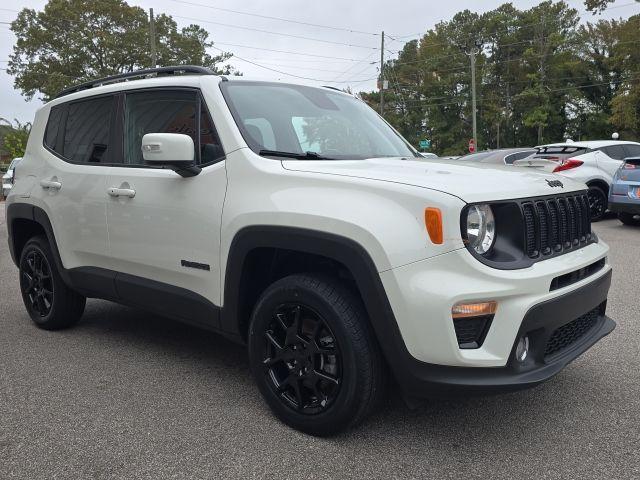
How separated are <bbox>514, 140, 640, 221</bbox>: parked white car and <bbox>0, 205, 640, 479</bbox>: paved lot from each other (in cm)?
746

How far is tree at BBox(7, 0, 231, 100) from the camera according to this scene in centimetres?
4262

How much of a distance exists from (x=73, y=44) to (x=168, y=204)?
4509 cm

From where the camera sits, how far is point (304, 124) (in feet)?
11.6

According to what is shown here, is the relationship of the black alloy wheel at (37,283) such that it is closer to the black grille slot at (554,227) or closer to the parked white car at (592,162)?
the black grille slot at (554,227)

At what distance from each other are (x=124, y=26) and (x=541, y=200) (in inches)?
1836

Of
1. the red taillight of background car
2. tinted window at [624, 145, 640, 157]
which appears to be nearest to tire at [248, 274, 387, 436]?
the red taillight of background car

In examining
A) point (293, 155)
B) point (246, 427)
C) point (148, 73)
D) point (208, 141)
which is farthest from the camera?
point (148, 73)

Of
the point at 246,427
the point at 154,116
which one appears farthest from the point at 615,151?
the point at 246,427

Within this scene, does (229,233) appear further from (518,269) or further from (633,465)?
(633,465)

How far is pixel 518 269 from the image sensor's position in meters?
2.51

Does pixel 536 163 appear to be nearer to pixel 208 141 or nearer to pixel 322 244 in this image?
pixel 208 141

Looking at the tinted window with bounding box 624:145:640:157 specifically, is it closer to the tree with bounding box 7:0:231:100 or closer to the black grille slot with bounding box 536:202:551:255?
the black grille slot with bounding box 536:202:551:255

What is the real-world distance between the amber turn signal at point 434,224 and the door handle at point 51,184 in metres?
3.01

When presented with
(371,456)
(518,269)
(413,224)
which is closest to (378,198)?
(413,224)
